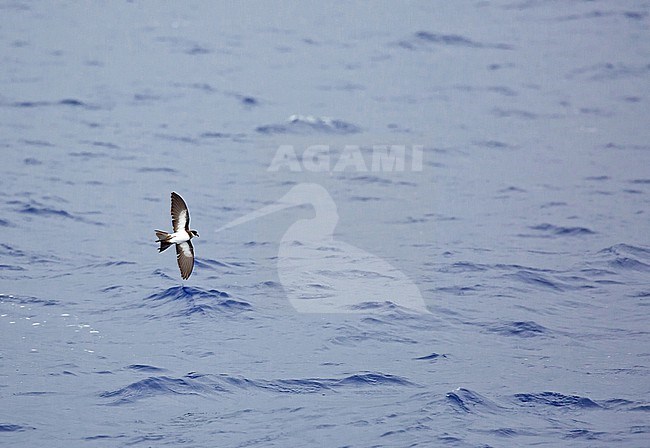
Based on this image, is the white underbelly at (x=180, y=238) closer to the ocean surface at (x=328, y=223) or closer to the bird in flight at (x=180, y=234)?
the bird in flight at (x=180, y=234)

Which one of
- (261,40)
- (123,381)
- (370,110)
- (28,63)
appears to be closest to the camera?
(123,381)

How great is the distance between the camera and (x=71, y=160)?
71.2 feet

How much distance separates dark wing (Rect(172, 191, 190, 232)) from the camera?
13227 millimetres

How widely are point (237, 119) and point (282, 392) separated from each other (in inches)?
480

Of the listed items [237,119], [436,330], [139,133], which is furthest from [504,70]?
[436,330]

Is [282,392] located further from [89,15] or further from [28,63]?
[89,15]

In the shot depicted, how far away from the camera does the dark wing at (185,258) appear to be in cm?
1327

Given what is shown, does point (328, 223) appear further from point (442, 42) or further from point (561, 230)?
point (442, 42)

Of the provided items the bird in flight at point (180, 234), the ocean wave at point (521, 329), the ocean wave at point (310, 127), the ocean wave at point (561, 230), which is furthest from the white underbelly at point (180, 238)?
the ocean wave at point (310, 127)

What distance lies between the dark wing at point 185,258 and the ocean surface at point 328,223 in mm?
1329

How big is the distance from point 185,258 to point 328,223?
6.66 meters

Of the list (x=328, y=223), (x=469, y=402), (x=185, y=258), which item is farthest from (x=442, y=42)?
(x=185, y=258)

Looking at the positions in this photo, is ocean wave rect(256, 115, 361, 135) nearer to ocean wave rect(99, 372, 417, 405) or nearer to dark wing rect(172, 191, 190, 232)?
ocean wave rect(99, 372, 417, 405)

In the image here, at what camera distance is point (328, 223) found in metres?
19.8
